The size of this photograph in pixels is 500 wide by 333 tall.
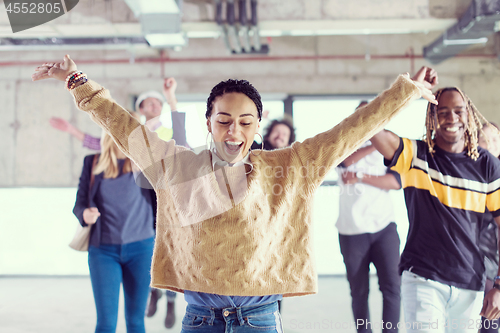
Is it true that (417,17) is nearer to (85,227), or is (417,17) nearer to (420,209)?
(420,209)

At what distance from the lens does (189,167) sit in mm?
1071

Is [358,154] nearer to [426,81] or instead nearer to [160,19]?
[426,81]

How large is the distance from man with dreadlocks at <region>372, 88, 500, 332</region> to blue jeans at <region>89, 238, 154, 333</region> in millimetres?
1249

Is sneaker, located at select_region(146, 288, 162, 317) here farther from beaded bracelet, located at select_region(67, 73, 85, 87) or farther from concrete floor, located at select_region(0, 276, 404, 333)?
beaded bracelet, located at select_region(67, 73, 85, 87)

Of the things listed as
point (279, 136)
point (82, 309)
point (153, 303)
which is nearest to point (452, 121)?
point (279, 136)

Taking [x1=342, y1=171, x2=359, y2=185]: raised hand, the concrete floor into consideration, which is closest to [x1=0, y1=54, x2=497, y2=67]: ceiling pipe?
the concrete floor

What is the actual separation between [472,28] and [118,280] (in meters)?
3.50

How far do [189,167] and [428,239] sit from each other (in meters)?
1.02

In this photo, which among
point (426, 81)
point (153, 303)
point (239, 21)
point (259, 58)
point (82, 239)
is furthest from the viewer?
point (259, 58)

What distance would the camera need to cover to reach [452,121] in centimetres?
163

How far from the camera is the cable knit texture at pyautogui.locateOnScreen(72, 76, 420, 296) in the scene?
3.31 feet

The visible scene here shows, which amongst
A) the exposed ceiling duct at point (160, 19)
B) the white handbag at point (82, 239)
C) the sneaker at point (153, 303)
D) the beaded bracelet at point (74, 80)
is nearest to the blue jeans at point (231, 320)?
the beaded bracelet at point (74, 80)

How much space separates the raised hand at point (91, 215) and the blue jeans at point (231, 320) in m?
1.18

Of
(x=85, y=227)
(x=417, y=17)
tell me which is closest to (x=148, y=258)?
(x=85, y=227)
